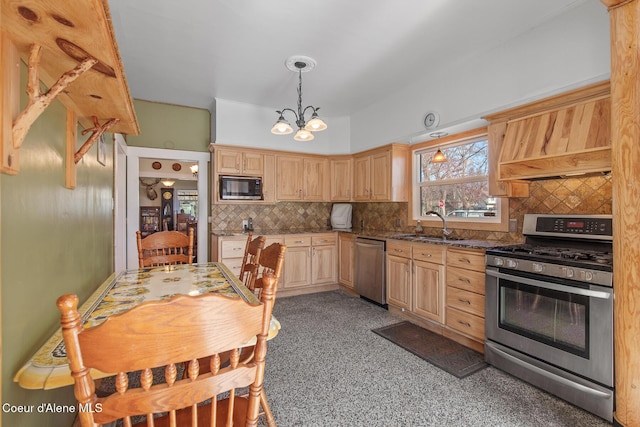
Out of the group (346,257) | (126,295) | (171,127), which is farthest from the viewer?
(346,257)

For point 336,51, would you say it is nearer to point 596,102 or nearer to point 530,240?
point 596,102

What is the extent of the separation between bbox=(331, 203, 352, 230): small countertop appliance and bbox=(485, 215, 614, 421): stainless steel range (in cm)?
277

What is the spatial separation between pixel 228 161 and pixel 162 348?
3.92m

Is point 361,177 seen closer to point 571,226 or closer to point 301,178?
point 301,178

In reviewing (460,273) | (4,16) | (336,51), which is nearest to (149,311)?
(4,16)

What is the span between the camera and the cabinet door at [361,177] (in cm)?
464

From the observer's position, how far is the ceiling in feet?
7.63

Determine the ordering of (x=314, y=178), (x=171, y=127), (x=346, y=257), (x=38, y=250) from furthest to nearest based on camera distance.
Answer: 1. (x=314, y=178)
2. (x=346, y=257)
3. (x=171, y=127)
4. (x=38, y=250)

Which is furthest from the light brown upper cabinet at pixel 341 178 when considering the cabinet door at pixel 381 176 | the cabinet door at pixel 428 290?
the cabinet door at pixel 428 290

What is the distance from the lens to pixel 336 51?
296cm

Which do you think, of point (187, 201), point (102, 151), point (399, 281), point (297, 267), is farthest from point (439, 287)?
point (187, 201)

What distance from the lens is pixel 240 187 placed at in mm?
4375

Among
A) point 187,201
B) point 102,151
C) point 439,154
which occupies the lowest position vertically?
point 187,201

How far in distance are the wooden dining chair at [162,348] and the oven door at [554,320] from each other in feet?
6.96
